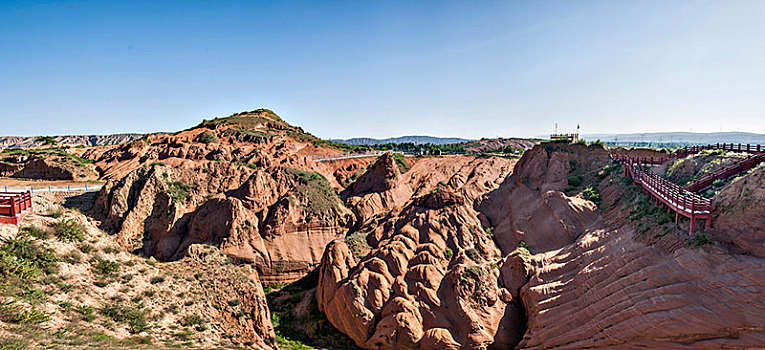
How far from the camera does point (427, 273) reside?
24.9 m

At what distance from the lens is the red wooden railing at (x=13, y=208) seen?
590 inches

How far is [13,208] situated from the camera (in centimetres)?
1510

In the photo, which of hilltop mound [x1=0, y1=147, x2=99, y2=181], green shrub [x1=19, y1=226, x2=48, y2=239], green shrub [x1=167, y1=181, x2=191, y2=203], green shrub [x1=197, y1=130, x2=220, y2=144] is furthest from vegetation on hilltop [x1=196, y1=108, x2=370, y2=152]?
green shrub [x1=19, y1=226, x2=48, y2=239]

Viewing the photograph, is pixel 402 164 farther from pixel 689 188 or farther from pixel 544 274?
pixel 689 188

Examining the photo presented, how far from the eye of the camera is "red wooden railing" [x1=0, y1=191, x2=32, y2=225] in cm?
1499

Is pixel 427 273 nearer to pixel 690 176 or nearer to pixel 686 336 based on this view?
pixel 686 336

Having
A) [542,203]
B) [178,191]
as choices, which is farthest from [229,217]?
[542,203]

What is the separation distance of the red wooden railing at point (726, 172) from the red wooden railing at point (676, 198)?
1.20 metres

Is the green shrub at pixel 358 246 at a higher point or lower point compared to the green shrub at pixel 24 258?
lower

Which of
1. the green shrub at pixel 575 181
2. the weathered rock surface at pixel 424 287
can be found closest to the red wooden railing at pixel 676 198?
the green shrub at pixel 575 181

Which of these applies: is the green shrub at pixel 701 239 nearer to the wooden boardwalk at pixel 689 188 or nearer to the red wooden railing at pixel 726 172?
the wooden boardwalk at pixel 689 188

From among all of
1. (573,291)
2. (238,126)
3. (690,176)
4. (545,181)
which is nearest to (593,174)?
(545,181)

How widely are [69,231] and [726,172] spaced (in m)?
34.9

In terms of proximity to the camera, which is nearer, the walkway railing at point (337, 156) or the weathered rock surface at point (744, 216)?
the weathered rock surface at point (744, 216)
